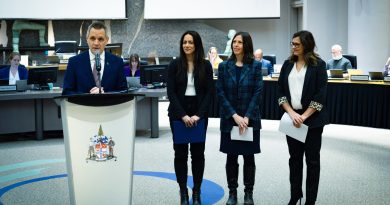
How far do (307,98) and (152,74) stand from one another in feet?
16.3

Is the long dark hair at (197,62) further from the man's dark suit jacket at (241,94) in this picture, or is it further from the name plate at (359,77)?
the name plate at (359,77)

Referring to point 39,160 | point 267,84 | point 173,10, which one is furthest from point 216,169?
point 173,10

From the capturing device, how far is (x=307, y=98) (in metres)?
5.11

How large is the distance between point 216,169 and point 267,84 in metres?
3.70

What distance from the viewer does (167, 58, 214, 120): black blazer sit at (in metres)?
5.30

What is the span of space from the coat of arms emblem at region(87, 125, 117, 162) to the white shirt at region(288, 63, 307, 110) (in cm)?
175

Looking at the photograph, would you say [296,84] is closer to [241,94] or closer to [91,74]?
[241,94]

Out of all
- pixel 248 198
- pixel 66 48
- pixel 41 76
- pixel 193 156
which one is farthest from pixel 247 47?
pixel 66 48

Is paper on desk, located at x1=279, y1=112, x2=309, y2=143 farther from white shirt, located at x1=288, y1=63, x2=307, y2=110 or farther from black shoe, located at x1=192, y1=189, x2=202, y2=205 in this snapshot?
black shoe, located at x1=192, y1=189, x2=202, y2=205

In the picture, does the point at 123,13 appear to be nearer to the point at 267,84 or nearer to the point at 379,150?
the point at 267,84

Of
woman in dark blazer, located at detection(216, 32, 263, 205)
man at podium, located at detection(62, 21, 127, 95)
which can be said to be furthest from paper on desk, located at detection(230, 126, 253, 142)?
man at podium, located at detection(62, 21, 127, 95)

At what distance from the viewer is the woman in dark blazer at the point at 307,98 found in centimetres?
508

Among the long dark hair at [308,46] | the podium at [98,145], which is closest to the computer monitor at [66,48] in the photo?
the long dark hair at [308,46]

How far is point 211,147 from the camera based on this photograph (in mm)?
8734
